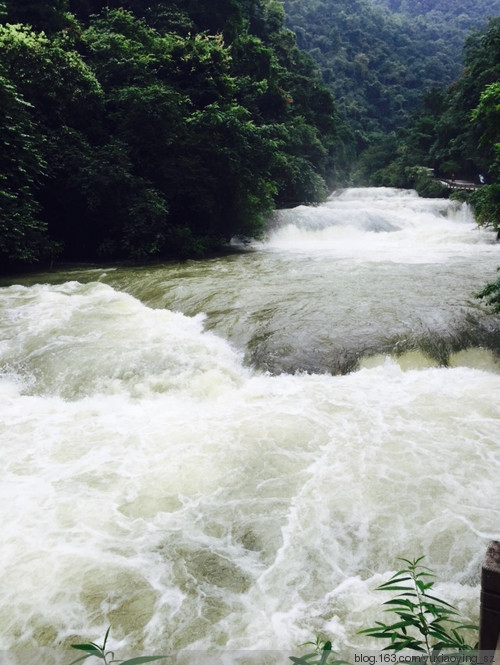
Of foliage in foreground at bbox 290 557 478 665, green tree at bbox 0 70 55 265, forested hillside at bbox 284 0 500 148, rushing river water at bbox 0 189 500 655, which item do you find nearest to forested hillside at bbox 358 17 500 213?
forested hillside at bbox 284 0 500 148

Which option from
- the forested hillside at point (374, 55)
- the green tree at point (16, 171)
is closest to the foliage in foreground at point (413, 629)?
the green tree at point (16, 171)

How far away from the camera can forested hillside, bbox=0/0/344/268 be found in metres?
10.7

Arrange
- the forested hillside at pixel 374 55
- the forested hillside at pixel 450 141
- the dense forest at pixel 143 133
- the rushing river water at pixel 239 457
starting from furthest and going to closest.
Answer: the forested hillside at pixel 374 55
the forested hillside at pixel 450 141
the dense forest at pixel 143 133
the rushing river water at pixel 239 457

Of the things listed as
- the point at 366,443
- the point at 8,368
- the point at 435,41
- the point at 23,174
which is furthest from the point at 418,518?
the point at 435,41

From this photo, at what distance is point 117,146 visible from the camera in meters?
12.2

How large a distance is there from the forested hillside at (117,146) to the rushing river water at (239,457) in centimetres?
358

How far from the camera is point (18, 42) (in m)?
10.8

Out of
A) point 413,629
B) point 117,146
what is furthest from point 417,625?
point 117,146

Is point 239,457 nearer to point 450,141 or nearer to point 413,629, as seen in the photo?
point 413,629

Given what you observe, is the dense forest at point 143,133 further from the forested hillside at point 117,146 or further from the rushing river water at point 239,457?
the rushing river water at point 239,457

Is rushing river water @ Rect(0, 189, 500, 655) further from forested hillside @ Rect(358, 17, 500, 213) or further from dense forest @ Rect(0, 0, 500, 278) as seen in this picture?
forested hillside @ Rect(358, 17, 500, 213)

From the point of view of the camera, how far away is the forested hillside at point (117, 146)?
1073cm

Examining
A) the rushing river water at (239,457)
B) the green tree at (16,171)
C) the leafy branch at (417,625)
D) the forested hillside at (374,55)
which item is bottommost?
the rushing river water at (239,457)

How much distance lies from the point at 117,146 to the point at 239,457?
34.6ft
